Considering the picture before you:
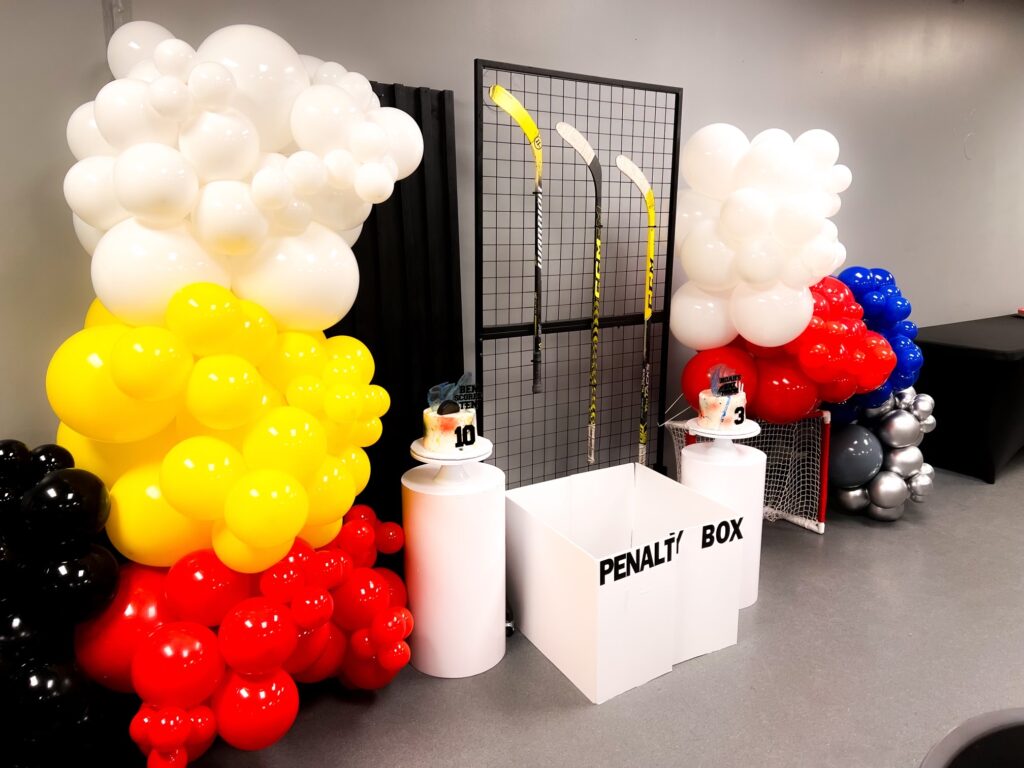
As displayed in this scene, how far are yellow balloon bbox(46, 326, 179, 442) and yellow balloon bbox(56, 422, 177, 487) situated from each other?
0.35ft

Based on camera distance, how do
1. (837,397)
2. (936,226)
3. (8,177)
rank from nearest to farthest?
(8,177), (837,397), (936,226)

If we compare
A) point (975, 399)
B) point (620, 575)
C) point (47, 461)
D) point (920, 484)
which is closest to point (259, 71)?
point (47, 461)

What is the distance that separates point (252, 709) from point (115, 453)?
2.25 feet

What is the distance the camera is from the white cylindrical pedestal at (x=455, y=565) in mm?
2051

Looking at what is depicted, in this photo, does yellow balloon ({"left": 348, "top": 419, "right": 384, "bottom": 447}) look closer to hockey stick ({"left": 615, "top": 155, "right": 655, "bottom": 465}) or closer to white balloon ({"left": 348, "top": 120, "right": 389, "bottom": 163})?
white balloon ({"left": 348, "top": 120, "right": 389, "bottom": 163})

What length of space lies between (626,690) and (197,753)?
117cm

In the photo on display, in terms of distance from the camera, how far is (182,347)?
4.95 feet

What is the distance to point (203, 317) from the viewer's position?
1.49 metres

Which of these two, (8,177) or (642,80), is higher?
(642,80)

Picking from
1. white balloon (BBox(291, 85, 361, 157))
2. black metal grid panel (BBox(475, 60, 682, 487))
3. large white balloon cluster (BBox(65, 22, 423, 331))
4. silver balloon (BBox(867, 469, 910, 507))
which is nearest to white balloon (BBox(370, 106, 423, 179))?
large white balloon cluster (BBox(65, 22, 423, 331))

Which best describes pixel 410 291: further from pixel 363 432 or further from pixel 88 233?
pixel 88 233

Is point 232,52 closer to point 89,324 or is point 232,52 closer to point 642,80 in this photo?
point 89,324

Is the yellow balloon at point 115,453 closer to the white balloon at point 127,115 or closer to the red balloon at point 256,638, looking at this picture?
the red balloon at point 256,638

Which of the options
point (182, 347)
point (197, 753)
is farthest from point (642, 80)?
point (197, 753)
